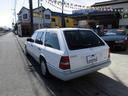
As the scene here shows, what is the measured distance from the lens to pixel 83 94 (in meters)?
4.81

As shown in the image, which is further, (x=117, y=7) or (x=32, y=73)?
(x=117, y=7)

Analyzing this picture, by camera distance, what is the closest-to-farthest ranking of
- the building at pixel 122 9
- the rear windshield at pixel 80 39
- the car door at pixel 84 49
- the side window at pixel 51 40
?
the car door at pixel 84 49 → the rear windshield at pixel 80 39 → the side window at pixel 51 40 → the building at pixel 122 9

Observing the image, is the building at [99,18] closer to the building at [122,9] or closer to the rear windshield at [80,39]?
the building at [122,9]

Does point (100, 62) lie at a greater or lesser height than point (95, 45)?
lesser

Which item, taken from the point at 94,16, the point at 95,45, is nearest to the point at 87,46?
the point at 95,45

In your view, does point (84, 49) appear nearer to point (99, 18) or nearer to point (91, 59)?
point (91, 59)

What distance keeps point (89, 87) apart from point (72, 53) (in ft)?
4.22

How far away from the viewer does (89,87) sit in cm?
532

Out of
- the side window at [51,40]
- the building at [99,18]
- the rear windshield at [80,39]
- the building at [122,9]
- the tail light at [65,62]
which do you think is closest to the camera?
the tail light at [65,62]

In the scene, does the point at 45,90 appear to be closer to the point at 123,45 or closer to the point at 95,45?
the point at 95,45

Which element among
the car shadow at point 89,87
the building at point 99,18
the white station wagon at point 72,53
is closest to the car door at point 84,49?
the white station wagon at point 72,53

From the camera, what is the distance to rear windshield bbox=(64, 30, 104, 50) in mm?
5129

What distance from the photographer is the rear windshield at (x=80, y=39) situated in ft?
16.8

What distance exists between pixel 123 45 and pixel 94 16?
1920 centimetres
